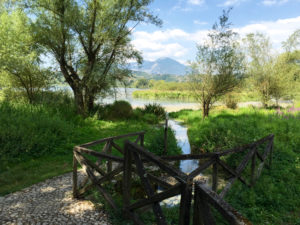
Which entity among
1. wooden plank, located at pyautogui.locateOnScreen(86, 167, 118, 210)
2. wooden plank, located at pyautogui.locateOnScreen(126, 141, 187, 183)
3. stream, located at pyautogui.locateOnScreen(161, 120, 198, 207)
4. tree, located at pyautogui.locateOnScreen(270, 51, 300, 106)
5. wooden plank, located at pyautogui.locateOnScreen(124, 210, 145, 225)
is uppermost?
tree, located at pyautogui.locateOnScreen(270, 51, 300, 106)

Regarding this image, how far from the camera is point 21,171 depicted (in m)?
6.07

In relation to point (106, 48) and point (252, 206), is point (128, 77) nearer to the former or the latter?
point (106, 48)

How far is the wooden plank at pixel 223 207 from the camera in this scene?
1.70 metres

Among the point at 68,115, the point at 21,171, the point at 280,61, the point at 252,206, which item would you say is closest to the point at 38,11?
the point at 68,115

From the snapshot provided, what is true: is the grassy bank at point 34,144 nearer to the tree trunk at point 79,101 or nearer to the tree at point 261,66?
the tree trunk at point 79,101

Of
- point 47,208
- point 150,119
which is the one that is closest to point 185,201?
point 47,208

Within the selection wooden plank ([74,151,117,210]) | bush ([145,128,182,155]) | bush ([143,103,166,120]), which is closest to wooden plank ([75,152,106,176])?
wooden plank ([74,151,117,210])

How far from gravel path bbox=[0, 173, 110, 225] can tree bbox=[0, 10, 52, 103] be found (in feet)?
29.9

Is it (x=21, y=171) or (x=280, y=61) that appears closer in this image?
(x=21, y=171)

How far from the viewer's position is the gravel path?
3.64 meters

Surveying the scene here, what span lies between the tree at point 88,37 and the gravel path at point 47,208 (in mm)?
9207

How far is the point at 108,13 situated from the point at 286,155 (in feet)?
41.5

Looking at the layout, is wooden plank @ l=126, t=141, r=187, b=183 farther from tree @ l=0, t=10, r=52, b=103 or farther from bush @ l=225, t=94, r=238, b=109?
bush @ l=225, t=94, r=238, b=109

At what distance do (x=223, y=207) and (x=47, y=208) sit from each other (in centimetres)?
369
